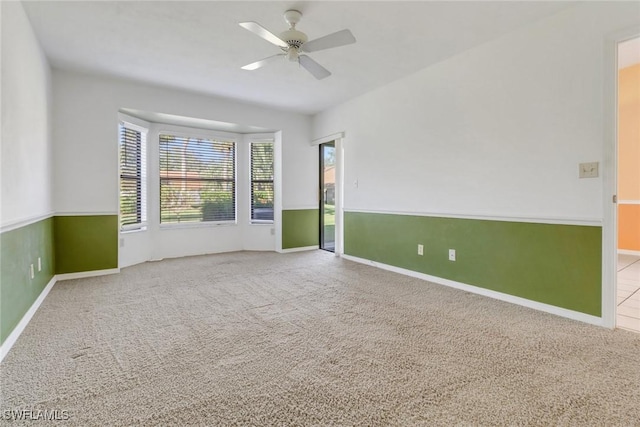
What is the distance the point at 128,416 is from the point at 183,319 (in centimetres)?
120

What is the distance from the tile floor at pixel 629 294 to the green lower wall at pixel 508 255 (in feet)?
1.06

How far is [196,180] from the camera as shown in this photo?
5520 mm

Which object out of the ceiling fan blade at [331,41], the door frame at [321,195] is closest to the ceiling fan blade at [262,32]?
the ceiling fan blade at [331,41]

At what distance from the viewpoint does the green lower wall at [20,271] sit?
2073 mm

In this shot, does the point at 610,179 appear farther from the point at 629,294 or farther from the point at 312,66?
the point at 312,66

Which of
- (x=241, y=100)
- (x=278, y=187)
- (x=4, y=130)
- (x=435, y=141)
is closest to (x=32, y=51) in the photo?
(x=4, y=130)

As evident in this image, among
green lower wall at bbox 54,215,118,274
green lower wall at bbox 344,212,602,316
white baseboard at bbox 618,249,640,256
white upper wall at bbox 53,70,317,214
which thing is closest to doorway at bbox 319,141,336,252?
green lower wall at bbox 344,212,602,316

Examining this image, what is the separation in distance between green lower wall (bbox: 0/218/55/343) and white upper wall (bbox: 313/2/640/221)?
3.88m

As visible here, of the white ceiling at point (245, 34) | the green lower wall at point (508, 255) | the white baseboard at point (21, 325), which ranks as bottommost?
the white baseboard at point (21, 325)

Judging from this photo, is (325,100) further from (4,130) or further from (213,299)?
(4,130)

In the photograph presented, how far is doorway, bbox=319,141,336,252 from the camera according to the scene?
589cm

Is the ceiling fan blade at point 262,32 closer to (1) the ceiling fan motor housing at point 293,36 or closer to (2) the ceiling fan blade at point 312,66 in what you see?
(1) the ceiling fan motor housing at point 293,36

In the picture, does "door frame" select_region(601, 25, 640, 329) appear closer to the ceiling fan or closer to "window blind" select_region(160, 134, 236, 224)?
the ceiling fan

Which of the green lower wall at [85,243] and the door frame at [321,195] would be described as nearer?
the green lower wall at [85,243]
